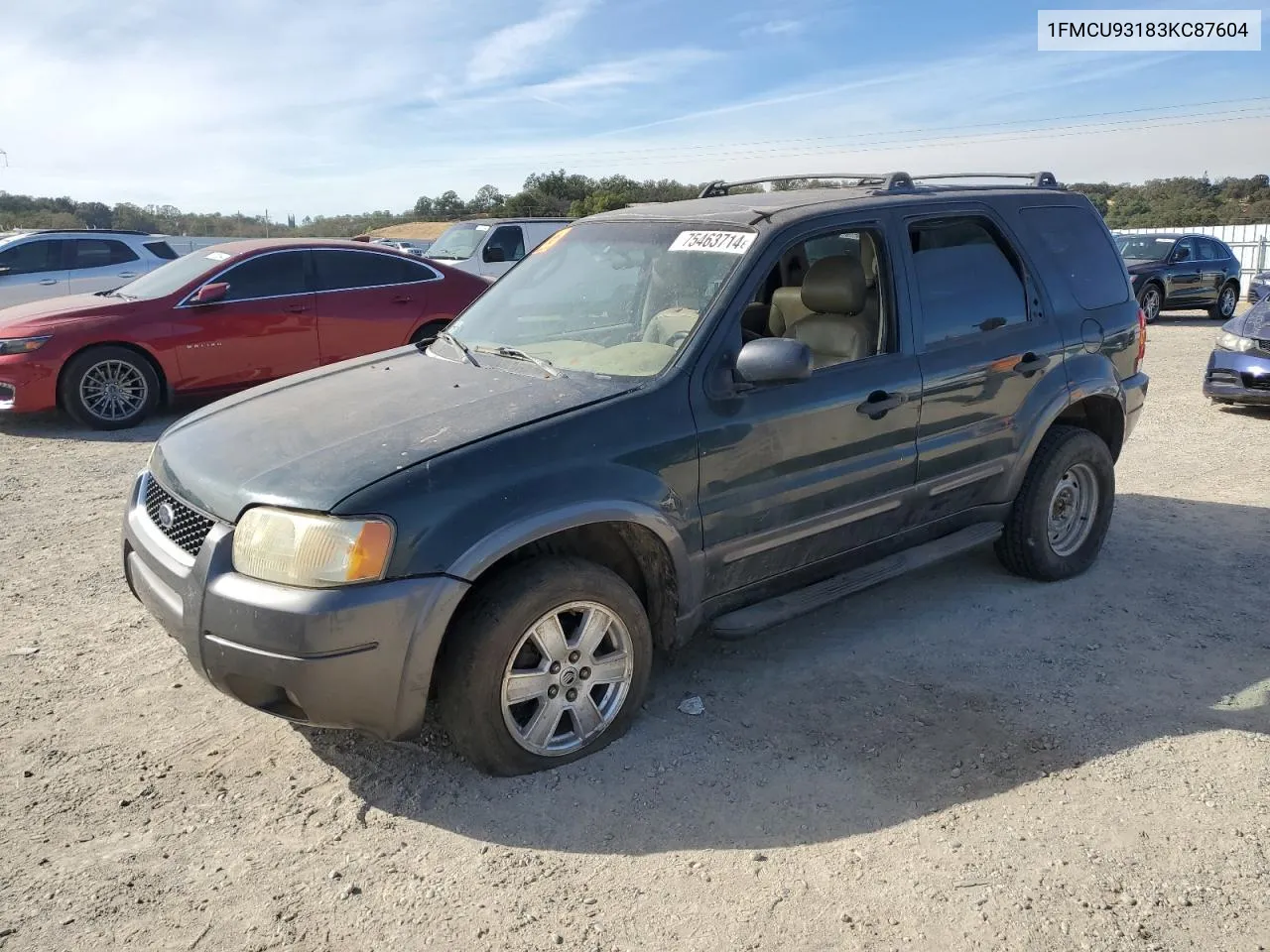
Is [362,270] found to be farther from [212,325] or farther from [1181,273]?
[1181,273]

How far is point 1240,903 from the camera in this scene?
8.80 feet

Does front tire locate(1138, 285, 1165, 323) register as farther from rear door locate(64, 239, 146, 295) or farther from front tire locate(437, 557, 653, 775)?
front tire locate(437, 557, 653, 775)

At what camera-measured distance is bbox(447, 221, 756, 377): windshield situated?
148 inches

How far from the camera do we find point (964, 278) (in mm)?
4461

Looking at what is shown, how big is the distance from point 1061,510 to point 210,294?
714 centimetres

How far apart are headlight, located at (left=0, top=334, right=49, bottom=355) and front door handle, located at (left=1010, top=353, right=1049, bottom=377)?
7644mm

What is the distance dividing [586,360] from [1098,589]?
293 centimetres

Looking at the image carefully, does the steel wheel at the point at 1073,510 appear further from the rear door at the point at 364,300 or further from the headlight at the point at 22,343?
the headlight at the point at 22,343

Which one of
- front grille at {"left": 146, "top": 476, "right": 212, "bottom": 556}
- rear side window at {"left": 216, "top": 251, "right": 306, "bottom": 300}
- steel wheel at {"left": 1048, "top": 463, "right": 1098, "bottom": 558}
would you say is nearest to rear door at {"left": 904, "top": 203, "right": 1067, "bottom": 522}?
steel wheel at {"left": 1048, "top": 463, "right": 1098, "bottom": 558}

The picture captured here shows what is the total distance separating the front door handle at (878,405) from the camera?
397 cm

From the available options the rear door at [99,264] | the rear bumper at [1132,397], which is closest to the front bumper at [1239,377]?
the rear bumper at [1132,397]

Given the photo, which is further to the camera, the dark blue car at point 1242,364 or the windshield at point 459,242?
the windshield at point 459,242

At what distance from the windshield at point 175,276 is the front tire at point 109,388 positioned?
0.61 m

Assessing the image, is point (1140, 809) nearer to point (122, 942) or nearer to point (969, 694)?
point (969, 694)
